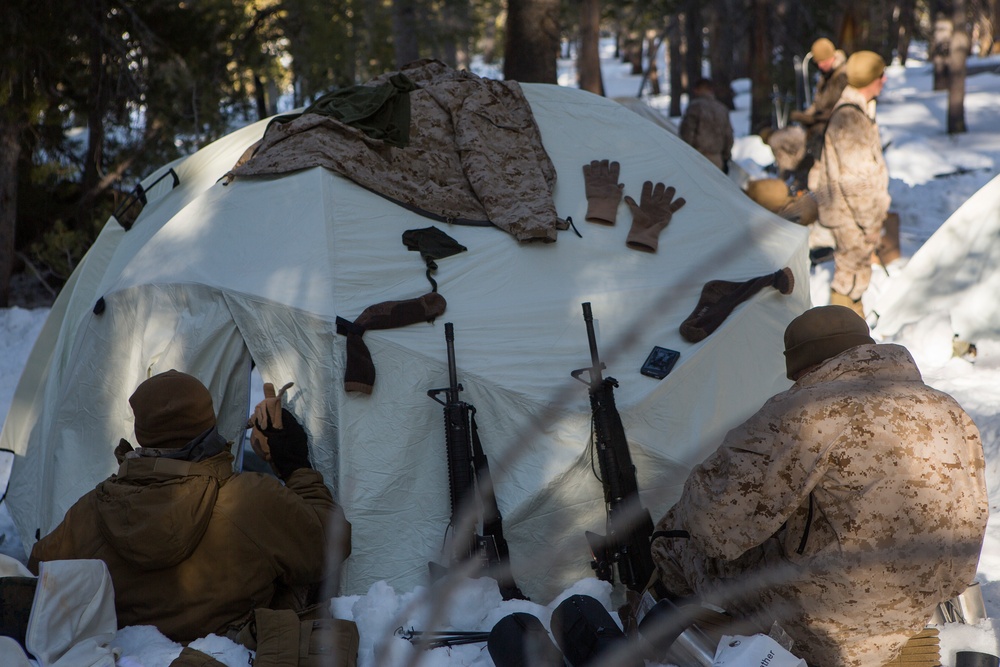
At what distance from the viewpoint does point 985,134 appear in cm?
1600

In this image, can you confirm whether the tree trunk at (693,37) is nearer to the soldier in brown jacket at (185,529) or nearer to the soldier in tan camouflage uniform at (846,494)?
the soldier in tan camouflage uniform at (846,494)

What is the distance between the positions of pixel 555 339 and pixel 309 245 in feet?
3.91

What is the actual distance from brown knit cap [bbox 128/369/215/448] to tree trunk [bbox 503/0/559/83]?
5.74 meters

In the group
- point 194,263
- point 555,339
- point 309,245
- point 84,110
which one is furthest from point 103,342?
point 84,110

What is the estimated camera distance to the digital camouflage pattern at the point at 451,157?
4453 mm

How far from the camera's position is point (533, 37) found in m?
8.06

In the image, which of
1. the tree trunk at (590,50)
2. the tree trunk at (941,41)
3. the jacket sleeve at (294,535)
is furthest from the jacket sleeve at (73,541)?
the tree trunk at (941,41)

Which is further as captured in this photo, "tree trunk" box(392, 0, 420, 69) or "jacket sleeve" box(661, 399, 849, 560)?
"tree trunk" box(392, 0, 420, 69)

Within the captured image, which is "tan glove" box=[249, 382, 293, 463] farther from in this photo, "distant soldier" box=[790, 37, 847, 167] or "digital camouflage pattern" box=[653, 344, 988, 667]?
"distant soldier" box=[790, 37, 847, 167]

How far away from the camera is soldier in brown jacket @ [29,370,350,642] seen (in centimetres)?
281

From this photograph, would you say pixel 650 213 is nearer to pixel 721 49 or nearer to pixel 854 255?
pixel 854 255

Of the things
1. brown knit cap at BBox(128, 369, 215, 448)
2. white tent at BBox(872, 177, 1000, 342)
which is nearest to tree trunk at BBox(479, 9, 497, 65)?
white tent at BBox(872, 177, 1000, 342)

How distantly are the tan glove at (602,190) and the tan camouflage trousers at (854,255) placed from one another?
264cm

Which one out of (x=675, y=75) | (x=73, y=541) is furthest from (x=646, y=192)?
(x=675, y=75)
